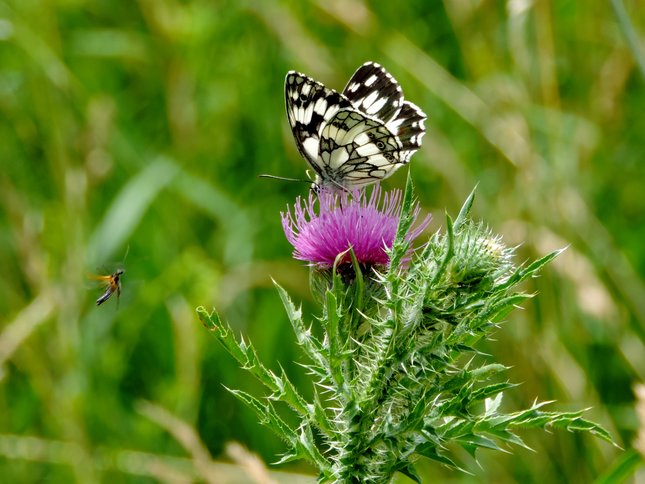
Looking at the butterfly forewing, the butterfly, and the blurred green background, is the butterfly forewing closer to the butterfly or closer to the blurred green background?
the butterfly

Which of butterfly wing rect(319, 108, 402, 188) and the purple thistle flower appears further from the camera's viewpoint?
butterfly wing rect(319, 108, 402, 188)

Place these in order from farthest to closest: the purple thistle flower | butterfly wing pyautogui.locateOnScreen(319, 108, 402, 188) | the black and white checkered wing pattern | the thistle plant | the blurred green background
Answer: the blurred green background < the black and white checkered wing pattern < butterfly wing pyautogui.locateOnScreen(319, 108, 402, 188) < the purple thistle flower < the thistle plant

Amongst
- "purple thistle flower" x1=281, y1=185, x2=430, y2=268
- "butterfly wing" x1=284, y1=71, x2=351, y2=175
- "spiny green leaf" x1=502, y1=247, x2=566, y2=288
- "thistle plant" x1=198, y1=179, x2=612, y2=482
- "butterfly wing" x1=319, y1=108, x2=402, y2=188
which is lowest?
"thistle plant" x1=198, y1=179, x2=612, y2=482

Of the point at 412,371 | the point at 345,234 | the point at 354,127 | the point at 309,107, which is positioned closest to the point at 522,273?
the point at 412,371

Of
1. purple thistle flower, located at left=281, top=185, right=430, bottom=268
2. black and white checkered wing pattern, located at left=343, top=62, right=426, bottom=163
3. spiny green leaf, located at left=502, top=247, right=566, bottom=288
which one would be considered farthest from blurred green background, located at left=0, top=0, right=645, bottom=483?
spiny green leaf, located at left=502, top=247, right=566, bottom=288

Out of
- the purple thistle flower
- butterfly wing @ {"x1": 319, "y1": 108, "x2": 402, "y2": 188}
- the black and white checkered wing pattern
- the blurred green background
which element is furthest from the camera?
the blurred green background

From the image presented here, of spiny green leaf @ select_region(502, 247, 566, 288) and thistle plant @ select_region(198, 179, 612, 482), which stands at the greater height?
spiny green leaf @ select_region(502, 247, 566, 288)

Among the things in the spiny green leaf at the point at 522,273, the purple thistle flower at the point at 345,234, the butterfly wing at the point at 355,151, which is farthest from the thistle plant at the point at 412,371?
the butterfly wing at the point at 355,151
